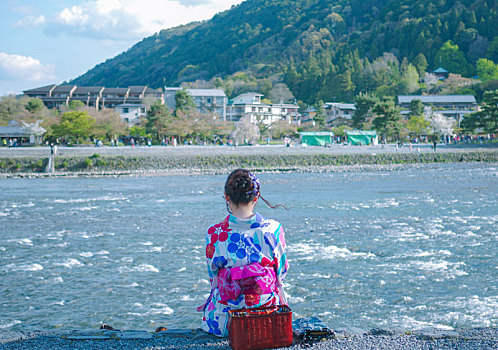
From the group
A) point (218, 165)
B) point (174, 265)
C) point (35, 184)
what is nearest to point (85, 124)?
point (218, 165)

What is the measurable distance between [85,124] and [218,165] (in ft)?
66.3

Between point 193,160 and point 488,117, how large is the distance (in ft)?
106

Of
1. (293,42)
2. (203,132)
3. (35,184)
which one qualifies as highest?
(293,42)

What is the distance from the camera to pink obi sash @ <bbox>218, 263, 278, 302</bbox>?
3.27m

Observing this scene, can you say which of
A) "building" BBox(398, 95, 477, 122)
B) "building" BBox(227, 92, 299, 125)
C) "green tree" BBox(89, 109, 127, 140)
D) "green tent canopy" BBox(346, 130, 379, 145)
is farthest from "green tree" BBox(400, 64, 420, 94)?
"green tree" BBox(89, 109, 127, 140)

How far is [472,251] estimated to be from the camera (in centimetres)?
955

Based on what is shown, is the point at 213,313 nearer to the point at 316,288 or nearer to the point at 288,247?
the point at 316,288

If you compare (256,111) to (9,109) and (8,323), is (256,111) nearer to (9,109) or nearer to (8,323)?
(9,109)

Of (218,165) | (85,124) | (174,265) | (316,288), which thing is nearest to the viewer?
(316,288)

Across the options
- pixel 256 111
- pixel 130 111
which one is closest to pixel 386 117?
pixel 256 111

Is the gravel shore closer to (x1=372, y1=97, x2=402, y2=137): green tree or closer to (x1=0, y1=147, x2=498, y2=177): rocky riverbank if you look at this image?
(x1=0, y1=147, x2=498, y2=177): rocky riverbank

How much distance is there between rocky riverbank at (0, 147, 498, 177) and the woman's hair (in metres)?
29.3

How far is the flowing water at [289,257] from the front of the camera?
6.47 m

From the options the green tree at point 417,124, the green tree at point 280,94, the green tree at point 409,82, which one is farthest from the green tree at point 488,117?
the green tree at point 280,94
